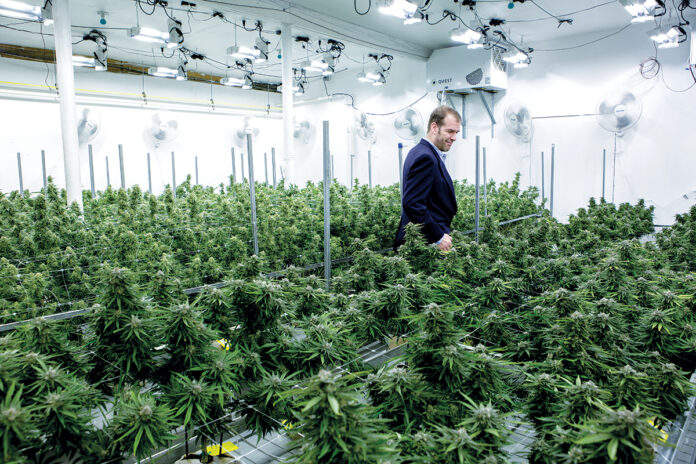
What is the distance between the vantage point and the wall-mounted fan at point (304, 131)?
10.5 m

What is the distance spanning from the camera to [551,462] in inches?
34.6

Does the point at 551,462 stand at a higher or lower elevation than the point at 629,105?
lower

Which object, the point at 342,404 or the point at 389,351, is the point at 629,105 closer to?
the point at 389,351

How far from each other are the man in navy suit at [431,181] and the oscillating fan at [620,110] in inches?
179

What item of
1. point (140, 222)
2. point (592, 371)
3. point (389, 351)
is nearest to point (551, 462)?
point (592, 371)

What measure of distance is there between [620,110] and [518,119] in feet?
4.60

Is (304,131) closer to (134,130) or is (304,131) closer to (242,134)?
(242,134)

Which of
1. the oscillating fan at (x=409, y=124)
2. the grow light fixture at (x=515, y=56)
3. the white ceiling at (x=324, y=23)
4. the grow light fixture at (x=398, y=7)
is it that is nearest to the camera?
the grow light fixture at (x=398, y=7)

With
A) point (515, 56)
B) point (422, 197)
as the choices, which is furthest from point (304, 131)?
point (422, 197)

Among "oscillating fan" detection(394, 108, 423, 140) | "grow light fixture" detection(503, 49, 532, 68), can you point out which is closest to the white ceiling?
"grow light fixture" detection(503, 49, 532, 68)

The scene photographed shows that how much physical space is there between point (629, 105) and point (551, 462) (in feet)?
20.0

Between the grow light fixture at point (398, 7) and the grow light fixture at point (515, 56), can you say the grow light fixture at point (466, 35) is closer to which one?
the grow light fixture at point (515, 56)

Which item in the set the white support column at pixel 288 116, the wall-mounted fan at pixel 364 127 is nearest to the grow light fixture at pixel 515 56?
the white support column at pixel 288 116

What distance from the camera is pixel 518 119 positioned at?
683 cm
